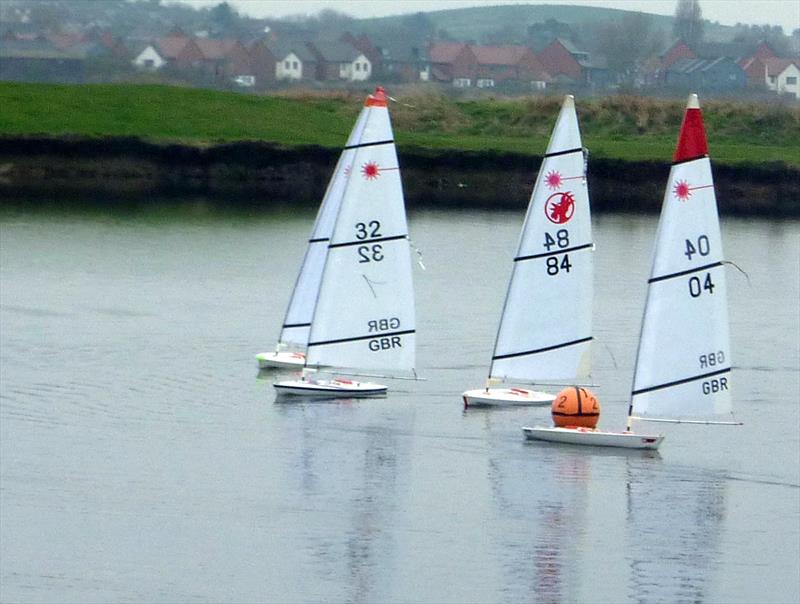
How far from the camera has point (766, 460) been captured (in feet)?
112

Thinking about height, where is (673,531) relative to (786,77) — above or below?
below

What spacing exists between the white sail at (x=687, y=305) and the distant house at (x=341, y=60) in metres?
130

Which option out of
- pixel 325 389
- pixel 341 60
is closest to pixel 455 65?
pixel 341 60

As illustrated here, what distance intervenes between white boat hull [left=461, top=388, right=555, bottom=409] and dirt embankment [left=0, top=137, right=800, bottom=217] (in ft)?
142

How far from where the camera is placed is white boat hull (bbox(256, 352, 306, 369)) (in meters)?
40.9

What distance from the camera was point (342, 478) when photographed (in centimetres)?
3150

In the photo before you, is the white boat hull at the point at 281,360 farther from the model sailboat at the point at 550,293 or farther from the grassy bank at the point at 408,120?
the grassy bank at the point at 408,120

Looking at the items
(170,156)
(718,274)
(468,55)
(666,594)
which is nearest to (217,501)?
(666,594)

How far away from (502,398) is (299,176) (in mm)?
52147

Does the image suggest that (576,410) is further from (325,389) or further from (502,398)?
(325,389)

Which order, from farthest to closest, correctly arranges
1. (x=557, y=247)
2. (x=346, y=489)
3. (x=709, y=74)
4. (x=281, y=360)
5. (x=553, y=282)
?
(x=709, y=74) → (x=281, y=360) → (x=553, y=282) → (x=557, y=247) → (x=346, y=489)

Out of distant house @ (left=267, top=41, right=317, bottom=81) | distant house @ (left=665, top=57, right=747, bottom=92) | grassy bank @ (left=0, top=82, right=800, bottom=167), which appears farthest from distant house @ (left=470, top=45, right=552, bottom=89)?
grassy bank @ (left=0, top=82, right=800, bottom=167)

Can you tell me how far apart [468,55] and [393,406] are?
154 m

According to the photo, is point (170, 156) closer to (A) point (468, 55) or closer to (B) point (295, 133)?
(B) point (295, 133)
